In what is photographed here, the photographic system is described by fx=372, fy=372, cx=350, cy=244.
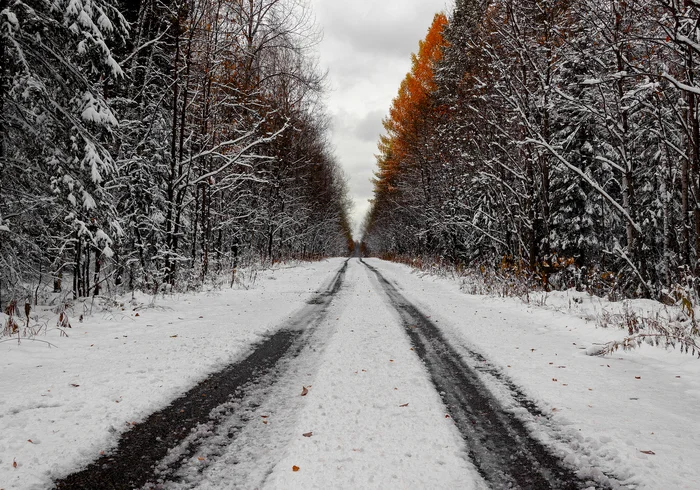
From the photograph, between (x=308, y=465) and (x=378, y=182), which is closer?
(x=308, y=465)

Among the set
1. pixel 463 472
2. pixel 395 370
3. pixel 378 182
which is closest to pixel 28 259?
pixel 395 370

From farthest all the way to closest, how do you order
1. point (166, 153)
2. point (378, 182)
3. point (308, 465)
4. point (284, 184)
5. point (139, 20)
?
point (378, 182) → point (284, 184) → point (166, 153) → point (139, 20) → point (308, 465)

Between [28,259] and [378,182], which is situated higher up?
[378,182]

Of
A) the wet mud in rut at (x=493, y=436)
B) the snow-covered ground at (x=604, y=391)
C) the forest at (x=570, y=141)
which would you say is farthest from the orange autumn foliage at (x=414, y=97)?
the wet mud in rut at (x=493, y=436)

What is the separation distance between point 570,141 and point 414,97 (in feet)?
46.4

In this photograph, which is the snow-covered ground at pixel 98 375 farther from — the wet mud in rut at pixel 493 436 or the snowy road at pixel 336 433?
the wet mud in rut at pixel 493 436

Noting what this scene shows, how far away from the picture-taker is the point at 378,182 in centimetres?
3988

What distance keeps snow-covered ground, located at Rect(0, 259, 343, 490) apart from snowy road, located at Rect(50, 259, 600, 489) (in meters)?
0.20

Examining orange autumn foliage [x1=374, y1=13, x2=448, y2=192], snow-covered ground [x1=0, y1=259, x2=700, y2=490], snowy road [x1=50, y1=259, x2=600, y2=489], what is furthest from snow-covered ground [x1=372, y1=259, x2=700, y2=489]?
orange autumn foliage [x1=374, y1=13, x2=448, y2=192]

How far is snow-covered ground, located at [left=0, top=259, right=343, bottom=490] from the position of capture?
244 cm

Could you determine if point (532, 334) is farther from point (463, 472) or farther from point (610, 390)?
point (463, 472)

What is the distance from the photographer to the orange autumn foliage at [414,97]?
21.5 meters

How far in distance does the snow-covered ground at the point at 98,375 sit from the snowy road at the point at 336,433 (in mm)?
205

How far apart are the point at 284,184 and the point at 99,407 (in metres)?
22.8
